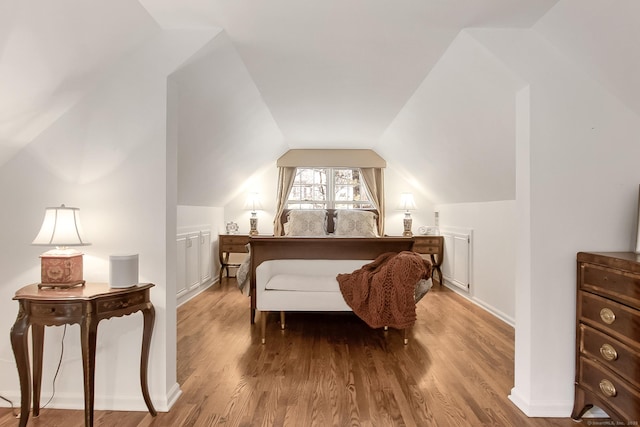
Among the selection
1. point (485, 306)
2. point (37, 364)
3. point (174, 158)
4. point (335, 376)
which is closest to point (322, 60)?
point (174, 158)

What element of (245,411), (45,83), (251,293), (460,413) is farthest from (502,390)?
(45,83)

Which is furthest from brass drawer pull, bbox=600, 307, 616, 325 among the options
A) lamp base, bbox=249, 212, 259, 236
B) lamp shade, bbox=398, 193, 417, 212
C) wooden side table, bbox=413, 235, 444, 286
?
lamp base, bbox=249, 212, 259, 236

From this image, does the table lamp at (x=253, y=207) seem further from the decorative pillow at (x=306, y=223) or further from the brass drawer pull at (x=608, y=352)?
the brass drawer pull at (x=608, y=352)

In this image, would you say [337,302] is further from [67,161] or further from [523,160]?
[67,161]

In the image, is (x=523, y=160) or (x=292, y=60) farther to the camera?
(x=292, y=60)

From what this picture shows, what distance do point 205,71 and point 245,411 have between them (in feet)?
6.75

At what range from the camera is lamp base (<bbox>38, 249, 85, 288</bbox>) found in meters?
1.81

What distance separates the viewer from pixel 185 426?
1838 millimetres

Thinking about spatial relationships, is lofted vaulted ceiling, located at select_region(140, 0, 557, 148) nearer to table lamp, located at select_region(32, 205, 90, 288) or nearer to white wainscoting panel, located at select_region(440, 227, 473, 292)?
table lamp, located at select_region(32, 205, 90, 288)

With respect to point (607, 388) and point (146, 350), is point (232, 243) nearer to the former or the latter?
point (146, 350)

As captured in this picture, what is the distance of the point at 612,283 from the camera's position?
168 cm

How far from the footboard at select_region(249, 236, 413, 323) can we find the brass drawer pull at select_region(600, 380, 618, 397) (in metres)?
1.89

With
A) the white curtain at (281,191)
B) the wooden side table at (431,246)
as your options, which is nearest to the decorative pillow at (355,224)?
the wooden side table at (431,246)

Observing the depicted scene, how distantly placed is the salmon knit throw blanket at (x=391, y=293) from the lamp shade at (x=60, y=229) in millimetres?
1977
